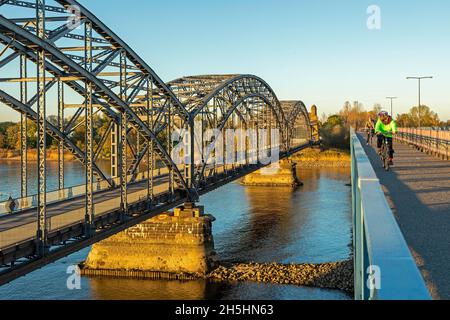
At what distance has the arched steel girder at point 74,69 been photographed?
17.8 metres

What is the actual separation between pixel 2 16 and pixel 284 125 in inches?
2988

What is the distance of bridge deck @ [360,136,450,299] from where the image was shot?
5.26 m

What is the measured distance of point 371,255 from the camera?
2785mm

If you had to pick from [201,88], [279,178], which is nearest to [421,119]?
[279,178]

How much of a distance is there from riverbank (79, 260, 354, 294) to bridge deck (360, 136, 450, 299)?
18.3 metres

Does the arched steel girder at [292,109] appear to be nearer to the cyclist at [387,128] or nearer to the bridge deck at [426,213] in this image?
the cyclist at [387,128]

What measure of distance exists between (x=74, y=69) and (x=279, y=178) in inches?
2633

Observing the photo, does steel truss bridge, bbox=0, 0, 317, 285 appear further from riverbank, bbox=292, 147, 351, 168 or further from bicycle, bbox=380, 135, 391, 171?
riverbank, bbox=292, 147, 351, 168

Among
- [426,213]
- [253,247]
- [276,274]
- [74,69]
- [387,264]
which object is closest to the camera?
[387,264]

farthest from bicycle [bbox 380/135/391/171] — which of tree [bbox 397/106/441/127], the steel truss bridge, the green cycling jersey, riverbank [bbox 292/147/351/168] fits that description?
tree [bbox 397/106/441/127]

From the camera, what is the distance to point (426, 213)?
818 cm

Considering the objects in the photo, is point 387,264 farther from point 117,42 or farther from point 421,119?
point 421,119
